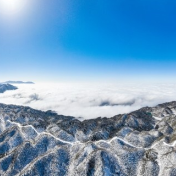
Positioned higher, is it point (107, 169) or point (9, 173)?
point (107, 169)

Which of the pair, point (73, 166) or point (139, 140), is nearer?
point (73, 166)

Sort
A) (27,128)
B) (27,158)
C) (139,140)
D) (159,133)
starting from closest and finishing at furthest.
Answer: (27,158), (139,140), (159,133), (27,128)

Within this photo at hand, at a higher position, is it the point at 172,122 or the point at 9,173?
the point at 172,122

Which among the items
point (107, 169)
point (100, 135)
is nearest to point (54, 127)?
point (100, 135)

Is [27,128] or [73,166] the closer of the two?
[73,166]

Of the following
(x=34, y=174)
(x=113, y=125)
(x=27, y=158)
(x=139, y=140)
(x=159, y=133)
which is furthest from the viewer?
(x=113, y=125)

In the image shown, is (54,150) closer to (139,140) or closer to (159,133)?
(139,140)

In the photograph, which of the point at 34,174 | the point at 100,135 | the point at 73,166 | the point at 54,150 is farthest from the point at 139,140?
the point at 34,174

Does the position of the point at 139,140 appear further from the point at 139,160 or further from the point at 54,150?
the point at 54,150

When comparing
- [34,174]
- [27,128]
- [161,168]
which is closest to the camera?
[161,168]
